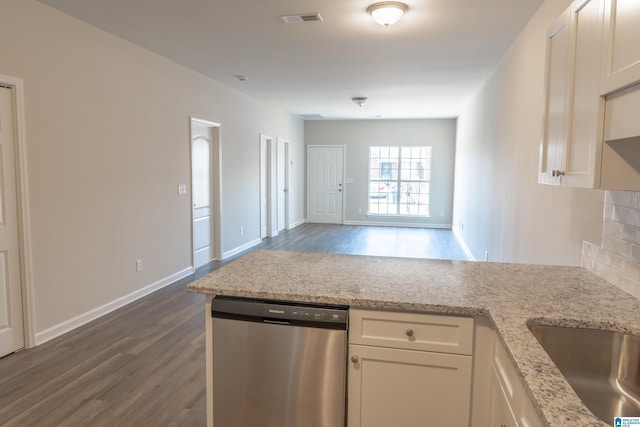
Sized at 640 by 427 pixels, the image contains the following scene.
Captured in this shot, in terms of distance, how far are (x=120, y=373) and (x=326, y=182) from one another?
25.9ft

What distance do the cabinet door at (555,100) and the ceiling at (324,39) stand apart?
1.47 meters

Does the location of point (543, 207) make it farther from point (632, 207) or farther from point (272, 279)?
point (272, 279)

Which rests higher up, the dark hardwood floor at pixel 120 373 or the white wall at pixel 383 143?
the white wall at pixel 383 143

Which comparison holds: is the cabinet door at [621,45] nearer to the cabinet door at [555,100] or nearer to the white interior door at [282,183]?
the cabinet door at [555,100]

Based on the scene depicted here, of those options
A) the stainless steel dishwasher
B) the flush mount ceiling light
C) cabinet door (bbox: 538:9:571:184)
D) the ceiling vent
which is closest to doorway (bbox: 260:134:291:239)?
the ceiling vent

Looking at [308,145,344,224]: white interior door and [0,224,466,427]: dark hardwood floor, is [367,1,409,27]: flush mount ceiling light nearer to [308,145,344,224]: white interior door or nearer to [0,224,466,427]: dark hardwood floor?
[0,224,466,427]: dark hardwood floor

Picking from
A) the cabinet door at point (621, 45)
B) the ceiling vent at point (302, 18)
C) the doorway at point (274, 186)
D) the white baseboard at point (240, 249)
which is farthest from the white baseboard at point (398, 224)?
the cabinet door at point (621, 45)

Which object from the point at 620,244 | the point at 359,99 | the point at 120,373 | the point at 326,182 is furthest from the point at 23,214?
the point at 326,182

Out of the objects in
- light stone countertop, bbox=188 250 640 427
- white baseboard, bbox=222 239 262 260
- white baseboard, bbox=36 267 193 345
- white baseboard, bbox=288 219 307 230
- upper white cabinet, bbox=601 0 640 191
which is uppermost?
upper white cabinet, bbox=601 0 640 191

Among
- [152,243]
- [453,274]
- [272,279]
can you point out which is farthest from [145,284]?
[453,274]

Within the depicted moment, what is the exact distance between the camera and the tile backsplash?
162cm

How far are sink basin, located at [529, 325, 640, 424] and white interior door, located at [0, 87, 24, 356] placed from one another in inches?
132

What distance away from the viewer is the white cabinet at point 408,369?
1.55 meters

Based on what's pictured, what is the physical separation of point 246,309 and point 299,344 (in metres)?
0.27
